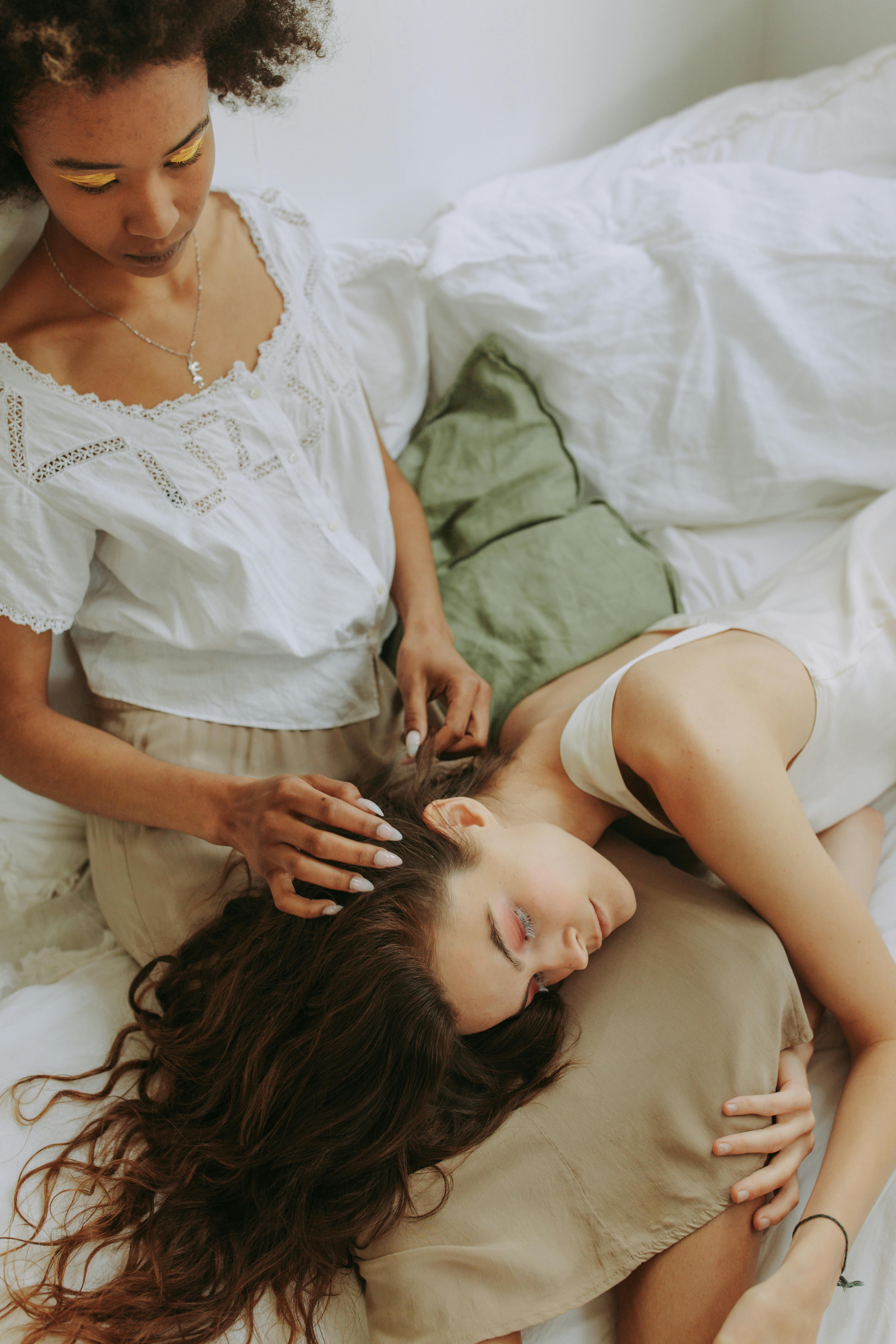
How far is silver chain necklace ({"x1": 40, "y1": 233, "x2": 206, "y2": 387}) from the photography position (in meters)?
1.10

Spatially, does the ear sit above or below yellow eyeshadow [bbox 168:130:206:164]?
below

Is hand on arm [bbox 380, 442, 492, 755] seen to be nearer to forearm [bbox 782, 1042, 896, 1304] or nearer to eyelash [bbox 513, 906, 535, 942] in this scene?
eyelash [bbox 513, 906, 535, 942]

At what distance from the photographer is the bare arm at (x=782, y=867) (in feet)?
3.17

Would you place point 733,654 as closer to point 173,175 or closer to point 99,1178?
point 173,175

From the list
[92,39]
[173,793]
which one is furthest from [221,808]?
[92,39]

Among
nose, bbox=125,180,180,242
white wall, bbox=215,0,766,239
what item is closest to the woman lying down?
nose, bbox=125,180,180,242

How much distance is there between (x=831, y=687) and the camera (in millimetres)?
1180

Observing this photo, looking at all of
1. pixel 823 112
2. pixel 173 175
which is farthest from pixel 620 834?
pixel 823 112

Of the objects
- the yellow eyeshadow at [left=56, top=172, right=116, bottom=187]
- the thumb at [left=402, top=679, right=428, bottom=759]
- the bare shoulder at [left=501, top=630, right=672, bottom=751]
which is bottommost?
the bare shoulder at [left=501, top=630, right=672, bottom=751]

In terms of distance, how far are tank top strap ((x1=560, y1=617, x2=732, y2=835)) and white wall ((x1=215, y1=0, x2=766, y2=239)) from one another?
0.97 metres

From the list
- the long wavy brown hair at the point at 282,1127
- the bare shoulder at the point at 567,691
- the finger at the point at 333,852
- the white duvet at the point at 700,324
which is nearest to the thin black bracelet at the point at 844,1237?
the long wavy brown hair at the point at 282,1127

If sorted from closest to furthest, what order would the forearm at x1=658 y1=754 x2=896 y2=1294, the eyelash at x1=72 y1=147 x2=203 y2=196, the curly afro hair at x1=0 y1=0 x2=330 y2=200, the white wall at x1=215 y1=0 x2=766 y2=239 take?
the curly afro hair at x1=0 y1=0 x2=330 y2=200 < the eyelash at x1=72 y1=147 x2=203 y2=196 < the forearm at x1=658 y1=754 x2=896 y2=1294 < the white wall at x1=215 y1=0 x2=766 y2=239

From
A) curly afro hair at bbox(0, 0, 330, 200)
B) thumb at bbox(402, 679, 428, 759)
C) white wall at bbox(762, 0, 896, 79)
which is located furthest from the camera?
white wall at bbox(762, 0, 896, 79)

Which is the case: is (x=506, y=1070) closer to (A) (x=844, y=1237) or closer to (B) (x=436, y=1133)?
(B) (x=436, y=1133)
